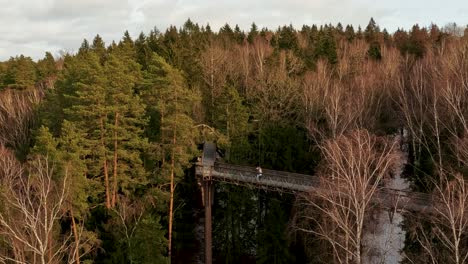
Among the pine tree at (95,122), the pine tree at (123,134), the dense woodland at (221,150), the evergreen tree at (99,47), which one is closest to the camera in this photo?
the dense woodland at (221,150)

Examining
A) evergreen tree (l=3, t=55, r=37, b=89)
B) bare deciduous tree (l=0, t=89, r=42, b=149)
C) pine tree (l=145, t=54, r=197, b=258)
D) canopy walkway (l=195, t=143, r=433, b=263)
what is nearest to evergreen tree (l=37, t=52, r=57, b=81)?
evergreen tree (l=3, t=55, r=37, b=89)

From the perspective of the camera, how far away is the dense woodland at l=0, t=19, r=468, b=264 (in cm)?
2028

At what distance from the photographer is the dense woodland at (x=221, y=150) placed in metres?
20.3

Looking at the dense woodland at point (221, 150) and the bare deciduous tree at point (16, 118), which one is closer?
Answer: the dense woodland at point (221, 150)

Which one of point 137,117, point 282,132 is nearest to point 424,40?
point 282,132

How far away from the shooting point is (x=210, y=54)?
42.3m

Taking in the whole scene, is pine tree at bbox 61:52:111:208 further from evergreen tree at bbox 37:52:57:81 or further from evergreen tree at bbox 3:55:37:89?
evergreen tree at bbox 37:52:57:81

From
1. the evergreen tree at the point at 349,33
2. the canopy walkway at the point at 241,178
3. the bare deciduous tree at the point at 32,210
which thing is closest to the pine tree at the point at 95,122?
the bare deciduous tree at the point at 32,210

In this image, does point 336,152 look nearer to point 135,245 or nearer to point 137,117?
point 135,245

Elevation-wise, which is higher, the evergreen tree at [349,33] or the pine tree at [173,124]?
the evergreen tree at [349,33]

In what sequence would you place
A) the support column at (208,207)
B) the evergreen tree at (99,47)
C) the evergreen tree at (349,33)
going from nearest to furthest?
the support column at (208,207) < the evergreen tree at (99,47) < the evergreen tree at (349,33)

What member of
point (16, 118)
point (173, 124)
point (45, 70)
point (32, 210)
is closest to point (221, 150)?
Answer: point (173, 124)

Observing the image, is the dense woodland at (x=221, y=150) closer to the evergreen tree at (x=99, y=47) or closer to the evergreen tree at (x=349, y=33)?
the evergreen tree at (x=99, y=47)

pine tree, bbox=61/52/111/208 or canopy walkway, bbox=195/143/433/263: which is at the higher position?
pine tree, bbox=61/52/111/208
